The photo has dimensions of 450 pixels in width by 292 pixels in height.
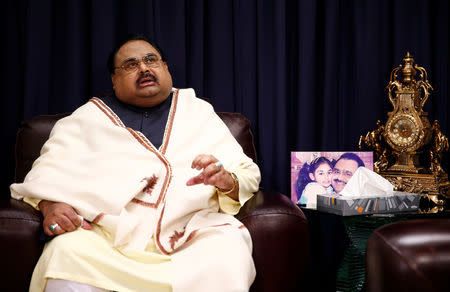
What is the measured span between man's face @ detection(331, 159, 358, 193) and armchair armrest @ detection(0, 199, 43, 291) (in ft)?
4.27

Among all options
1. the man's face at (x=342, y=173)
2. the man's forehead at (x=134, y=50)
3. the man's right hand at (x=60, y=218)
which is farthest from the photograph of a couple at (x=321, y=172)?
the man's right hand at (x=60, y=218)

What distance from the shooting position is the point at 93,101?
1656 mm

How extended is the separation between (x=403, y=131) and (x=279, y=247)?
103cm

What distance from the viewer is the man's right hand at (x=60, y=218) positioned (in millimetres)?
1142

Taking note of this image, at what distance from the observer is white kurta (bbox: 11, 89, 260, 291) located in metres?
1.06

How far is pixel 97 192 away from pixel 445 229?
1.07 metres

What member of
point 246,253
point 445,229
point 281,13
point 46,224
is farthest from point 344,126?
point 46,224

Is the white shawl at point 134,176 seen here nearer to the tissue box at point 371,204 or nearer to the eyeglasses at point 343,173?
the tissue box at point 371,204

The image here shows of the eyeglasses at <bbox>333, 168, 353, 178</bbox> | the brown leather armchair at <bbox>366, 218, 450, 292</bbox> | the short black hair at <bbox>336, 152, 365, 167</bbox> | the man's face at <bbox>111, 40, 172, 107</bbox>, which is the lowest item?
the brown leather armchair at <bbox>366, 218, 450, 292</bbox>

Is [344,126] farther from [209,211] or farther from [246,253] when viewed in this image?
[246,253]

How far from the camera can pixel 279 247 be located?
1131 mm

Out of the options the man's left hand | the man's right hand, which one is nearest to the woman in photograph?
the man's left hand

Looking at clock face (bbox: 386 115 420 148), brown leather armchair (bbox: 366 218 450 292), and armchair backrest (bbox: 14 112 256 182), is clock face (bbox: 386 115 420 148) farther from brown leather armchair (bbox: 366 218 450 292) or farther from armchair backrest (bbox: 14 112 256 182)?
armchair backrest (bbox: 14 112 256 182)

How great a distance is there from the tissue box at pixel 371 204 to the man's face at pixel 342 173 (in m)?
0.30
